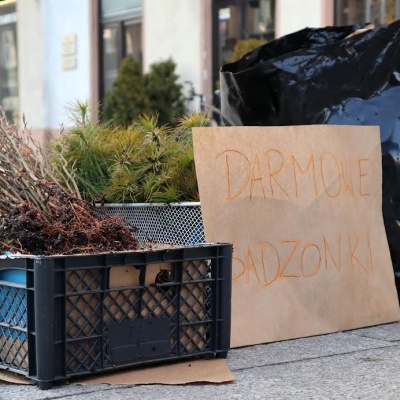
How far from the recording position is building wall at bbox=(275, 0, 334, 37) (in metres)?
10.1

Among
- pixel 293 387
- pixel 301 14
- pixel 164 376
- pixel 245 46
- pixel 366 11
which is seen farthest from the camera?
pixel 245 46

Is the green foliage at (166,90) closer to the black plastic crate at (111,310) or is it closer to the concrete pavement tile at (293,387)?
the black plastic crate at (111,310)

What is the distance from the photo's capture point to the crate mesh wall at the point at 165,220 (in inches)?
167

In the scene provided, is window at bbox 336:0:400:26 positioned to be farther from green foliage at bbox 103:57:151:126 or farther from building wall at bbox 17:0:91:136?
building wall at bbox 17:0:91:136

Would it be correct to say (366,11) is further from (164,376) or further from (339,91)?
(164,376)

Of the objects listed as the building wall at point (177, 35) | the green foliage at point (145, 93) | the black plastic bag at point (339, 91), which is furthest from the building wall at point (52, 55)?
the black plastic bag at point (339, 91)

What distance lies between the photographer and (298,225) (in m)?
4.41

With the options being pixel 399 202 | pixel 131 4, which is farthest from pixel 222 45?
pixel 399 202

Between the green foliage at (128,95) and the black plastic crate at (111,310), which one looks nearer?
the black plastic crate at (111,310)

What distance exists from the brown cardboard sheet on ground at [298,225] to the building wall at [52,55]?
958 centimetres

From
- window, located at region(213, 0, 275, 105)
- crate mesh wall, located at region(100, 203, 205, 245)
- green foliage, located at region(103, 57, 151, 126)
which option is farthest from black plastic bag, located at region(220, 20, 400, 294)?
green foliage, located at region(103, 57, 151, 126)

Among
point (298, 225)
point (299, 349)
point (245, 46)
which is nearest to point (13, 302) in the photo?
point (299, 349)

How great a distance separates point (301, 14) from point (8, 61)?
23.3 feet

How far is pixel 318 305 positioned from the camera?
174 inches
